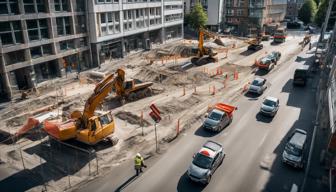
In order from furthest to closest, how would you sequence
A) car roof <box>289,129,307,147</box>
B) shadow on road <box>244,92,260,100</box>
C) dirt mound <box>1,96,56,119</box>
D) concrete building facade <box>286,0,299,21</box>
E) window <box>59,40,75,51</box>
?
concrete building facade <box>286,0,299,21</box>, window <box>59,40,75,51</box>, shadow on road <box>244,92,260,100</box>, dirt mound <box>1,96,56,119</box>, car roof <box>289,129,307,147</box>

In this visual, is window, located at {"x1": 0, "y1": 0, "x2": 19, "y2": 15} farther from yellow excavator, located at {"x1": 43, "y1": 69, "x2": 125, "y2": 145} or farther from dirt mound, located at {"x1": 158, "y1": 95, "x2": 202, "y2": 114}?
dirt mound, located at {"x1": 158, "y1": 95, "x2": 202, "y2": 114}

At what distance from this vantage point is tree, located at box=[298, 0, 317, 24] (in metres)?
115

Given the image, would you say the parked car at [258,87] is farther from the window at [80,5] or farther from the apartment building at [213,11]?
the apartment building at [213,11]

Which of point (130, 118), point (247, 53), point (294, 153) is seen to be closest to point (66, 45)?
point (130, 118)

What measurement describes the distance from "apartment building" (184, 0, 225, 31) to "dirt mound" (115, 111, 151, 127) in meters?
70.3

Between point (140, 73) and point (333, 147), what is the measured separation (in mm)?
31572

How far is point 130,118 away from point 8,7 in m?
23.1

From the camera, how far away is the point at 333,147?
2208cm

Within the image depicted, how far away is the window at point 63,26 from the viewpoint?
4547 cm

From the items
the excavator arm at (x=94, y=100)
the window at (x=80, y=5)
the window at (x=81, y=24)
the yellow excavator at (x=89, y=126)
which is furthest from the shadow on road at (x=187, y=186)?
the window at (x=80, y=5)

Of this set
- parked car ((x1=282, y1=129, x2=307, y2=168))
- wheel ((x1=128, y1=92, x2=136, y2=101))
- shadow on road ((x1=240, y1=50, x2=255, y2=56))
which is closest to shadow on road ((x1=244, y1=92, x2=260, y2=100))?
parked car ((x1=282, y1=129, x2=307, y2=168))

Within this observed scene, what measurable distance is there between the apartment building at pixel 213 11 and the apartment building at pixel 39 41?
5467 centimetres

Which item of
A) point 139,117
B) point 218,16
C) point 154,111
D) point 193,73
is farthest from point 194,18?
point 154,111

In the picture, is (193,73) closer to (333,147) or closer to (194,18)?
(333,147)
